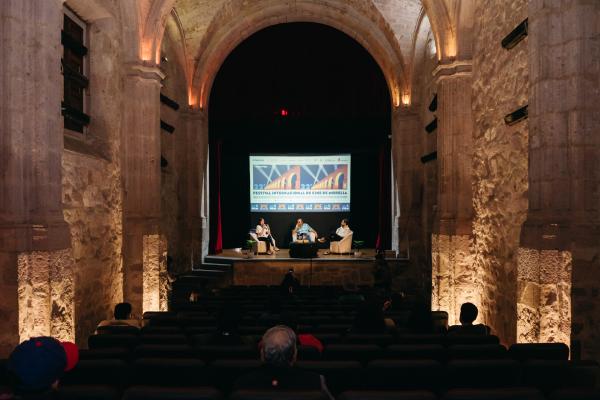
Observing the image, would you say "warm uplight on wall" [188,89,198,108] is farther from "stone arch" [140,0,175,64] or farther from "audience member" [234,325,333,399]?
"audience member" [234,325,333,399]

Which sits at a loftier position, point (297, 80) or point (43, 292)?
point (297, 80)

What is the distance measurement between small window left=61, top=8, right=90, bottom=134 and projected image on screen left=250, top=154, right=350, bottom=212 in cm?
744

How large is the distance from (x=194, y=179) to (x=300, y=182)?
3.35 meters

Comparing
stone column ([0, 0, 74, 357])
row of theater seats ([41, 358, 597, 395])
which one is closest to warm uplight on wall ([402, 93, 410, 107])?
stone column ([0, 0, 74, 357])

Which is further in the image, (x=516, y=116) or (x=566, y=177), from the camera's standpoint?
(x=516, y=116)

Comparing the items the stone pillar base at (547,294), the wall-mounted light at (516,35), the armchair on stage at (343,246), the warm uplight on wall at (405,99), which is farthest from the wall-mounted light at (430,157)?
the stone pillar base at (547,294)

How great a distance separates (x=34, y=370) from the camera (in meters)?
1.40

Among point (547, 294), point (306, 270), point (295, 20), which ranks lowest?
point (306, 270)

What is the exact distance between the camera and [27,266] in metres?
4.00

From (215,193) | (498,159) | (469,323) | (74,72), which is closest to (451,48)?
(498,159)

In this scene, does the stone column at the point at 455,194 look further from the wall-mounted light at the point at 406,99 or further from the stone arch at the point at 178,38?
the stone arch at the point at 178,38

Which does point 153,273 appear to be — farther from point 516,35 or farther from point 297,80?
point 297,80

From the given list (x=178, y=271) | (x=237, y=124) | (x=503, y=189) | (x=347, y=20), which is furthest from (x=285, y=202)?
(x=503, y=189)

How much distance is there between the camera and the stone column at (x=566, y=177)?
391cm
